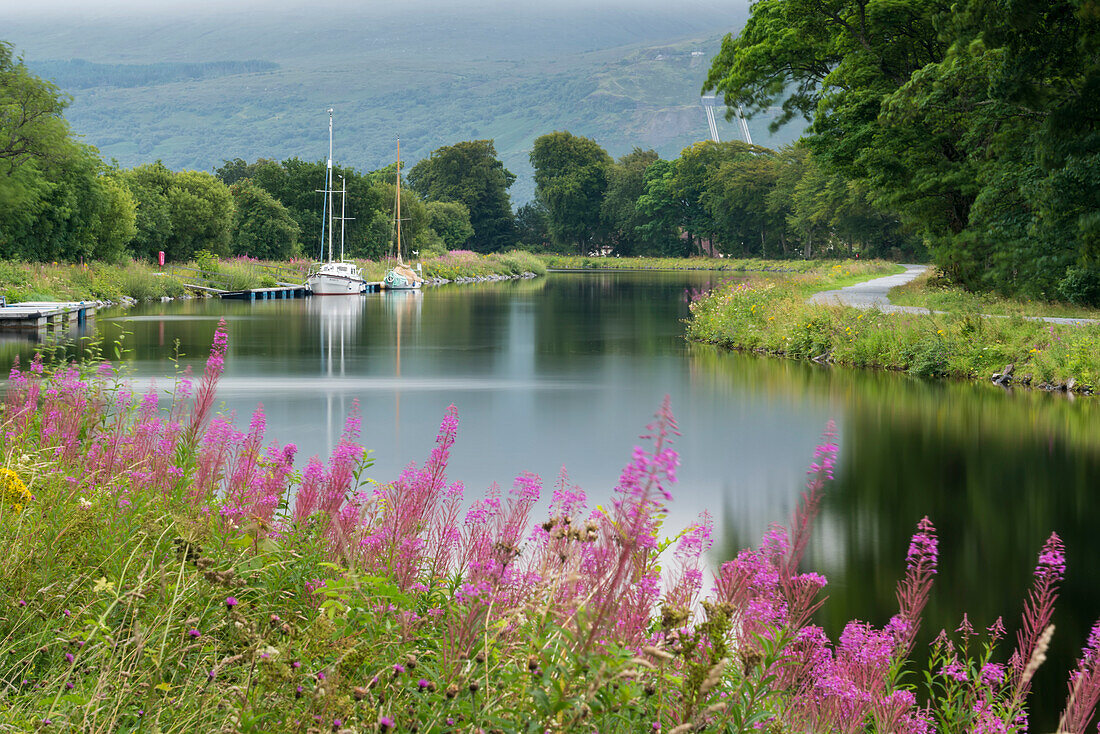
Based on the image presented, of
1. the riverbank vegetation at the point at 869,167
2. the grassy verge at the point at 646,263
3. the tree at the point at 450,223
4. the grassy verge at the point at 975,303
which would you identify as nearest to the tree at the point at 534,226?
the grassy verge at the point at 646,263

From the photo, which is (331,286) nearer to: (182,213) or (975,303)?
(182,213)

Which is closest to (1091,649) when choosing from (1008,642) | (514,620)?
(1008,642)

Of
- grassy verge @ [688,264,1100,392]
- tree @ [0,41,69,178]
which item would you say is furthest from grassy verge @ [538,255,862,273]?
grassy verge @ [688,264,1100,392]

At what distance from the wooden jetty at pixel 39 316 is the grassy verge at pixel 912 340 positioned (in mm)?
15972

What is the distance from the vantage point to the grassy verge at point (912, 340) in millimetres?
17875

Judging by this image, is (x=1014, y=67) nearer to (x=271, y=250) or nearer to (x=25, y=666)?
(x=25, y=666)

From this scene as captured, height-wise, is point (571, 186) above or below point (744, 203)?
above

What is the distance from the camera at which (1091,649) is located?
6.05 metres

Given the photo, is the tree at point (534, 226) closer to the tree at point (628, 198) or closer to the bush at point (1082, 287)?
the tree at point (628, 198)

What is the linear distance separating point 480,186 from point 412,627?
13442 centimetres

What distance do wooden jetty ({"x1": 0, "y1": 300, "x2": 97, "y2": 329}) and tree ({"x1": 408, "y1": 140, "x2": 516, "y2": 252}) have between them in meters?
105

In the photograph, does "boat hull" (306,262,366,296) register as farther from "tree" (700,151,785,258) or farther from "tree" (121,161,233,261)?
"tree" (700,151,785,258)

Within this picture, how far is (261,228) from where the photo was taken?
71.4 metres

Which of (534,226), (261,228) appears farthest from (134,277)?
(534,226)
